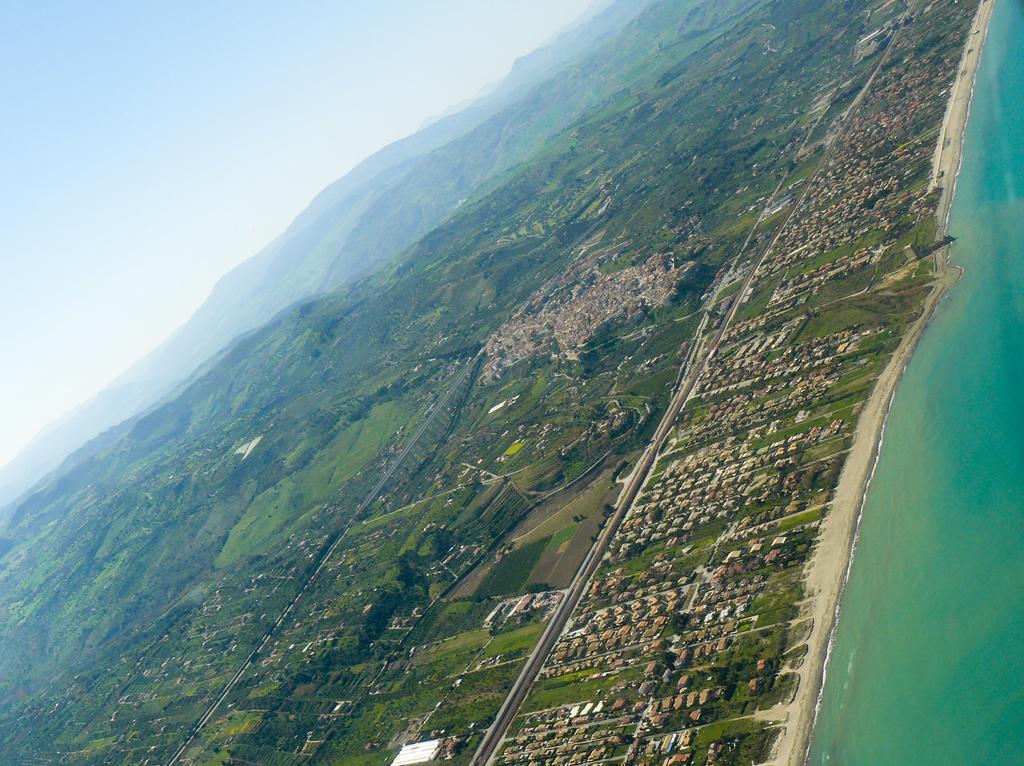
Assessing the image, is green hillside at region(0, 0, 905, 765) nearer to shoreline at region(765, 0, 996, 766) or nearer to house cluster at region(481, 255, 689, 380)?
house cluster at region(481, 255, 689, 380)

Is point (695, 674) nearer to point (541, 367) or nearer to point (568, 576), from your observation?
point (568, 576)

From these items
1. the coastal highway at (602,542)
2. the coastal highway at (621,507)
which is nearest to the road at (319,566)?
the coastal highway at (602,542)

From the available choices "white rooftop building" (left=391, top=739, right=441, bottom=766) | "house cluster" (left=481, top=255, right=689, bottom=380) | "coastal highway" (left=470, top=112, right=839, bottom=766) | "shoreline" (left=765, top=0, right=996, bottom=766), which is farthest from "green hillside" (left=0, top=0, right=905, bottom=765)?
"shoreline" (left=765, top=0, right=996, bottom=766)

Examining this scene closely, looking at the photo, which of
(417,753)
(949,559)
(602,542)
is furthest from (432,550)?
(949,559)

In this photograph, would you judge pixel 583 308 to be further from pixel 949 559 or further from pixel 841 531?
pixel 949 559

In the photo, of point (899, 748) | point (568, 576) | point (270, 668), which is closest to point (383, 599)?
point (270, 668)

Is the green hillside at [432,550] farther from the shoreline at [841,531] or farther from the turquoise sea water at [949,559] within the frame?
the turquoise sea water at [949,559]
